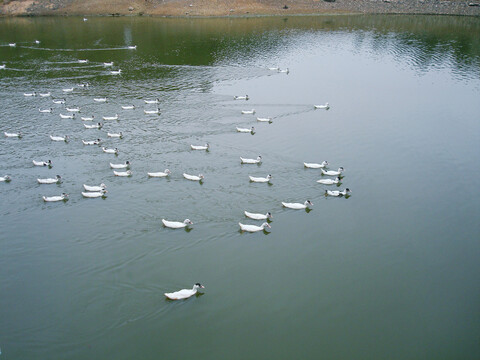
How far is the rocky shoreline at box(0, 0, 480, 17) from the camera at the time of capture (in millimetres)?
89625

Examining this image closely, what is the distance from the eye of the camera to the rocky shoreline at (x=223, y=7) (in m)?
89.6

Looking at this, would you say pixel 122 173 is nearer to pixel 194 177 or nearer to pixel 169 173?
pixel 169 173

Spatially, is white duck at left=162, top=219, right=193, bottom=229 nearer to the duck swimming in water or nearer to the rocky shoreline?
the duck swimming in water

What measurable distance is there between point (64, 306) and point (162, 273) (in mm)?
4712

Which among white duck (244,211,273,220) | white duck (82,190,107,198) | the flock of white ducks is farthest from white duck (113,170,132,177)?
white duck (244,211,273,220)

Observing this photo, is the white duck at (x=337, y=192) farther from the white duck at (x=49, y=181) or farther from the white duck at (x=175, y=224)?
the white duck at (x=49, y=181)

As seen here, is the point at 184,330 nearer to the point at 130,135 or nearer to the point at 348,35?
the point at 130,135

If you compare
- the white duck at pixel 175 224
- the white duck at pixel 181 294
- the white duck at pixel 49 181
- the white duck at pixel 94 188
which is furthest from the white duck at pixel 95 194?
the white duck at pixel 181 294

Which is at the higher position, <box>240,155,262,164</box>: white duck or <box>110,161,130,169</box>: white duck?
<box>240,155,262,164</box>: white duck

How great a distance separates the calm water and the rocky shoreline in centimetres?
4510

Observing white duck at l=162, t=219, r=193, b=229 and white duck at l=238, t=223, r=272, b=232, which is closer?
white duck at l=238, t=223, r=272, b=232

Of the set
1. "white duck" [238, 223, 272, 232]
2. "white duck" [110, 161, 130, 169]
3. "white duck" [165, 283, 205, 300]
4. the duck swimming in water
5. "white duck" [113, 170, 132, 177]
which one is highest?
"white duck" [110, 161, 130, 169]

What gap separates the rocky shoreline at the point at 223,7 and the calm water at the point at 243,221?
1776 inches

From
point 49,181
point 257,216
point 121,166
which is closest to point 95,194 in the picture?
point 121,166
